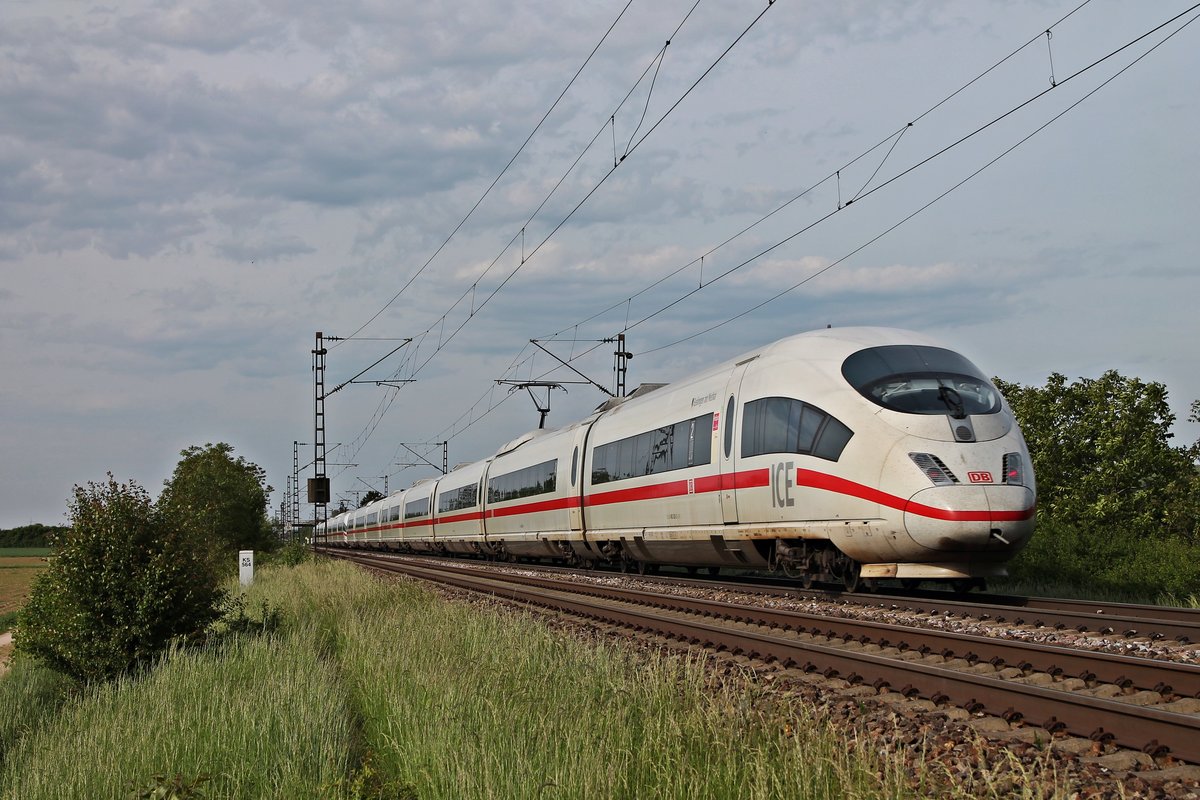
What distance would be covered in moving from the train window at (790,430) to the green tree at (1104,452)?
18564 millimetres

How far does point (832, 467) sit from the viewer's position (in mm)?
13234

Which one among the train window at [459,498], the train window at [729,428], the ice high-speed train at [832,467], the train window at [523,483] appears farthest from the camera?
the train window at [459,498]

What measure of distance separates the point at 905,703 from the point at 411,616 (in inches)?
304

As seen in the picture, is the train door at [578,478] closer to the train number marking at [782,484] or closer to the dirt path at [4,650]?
the train number marking at [782,484]

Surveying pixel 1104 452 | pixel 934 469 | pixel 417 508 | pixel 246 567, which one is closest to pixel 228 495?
pixel 417 508

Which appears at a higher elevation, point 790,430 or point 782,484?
point 790,430

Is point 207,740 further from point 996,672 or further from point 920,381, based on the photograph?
point 920,381

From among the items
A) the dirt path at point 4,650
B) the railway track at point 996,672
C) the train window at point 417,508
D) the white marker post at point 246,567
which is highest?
the train window at point 417,508

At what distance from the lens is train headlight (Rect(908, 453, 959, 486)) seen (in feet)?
39.5

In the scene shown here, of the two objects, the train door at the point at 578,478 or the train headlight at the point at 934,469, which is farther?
the train door at the point at 578,478

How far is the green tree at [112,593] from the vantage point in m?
12.6

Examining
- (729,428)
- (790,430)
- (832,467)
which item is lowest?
(832,467)

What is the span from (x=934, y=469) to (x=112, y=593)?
956 centimetres

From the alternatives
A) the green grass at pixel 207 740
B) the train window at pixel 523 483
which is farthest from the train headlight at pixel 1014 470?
the train window at pixel 523 483
